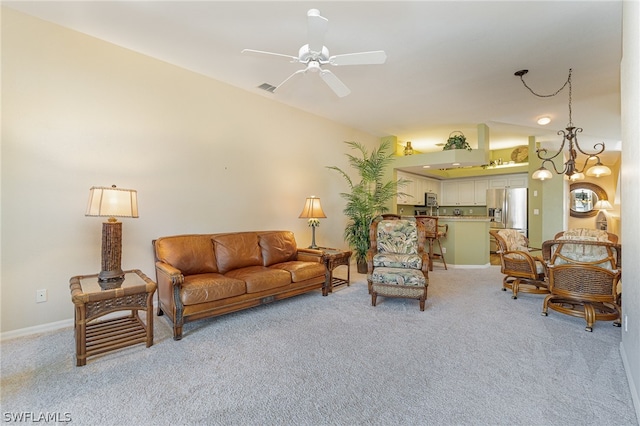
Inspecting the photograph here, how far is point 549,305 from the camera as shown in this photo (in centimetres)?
321

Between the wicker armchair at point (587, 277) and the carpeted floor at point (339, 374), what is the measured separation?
193 mm

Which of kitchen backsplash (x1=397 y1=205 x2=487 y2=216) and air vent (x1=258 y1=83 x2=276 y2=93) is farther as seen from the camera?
kitchen backsplash (x1=397 y1=205 x2=487 y2=216)

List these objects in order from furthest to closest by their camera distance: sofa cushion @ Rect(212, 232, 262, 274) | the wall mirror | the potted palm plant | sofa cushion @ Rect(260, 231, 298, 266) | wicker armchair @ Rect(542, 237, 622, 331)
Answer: the wall mirror → the potted palm plant → sofa cushion @ Rect(260, 231, 298, 266) → sofa cushion @ Rect(212, 232, 262, 274) → wicker armchair @ Rect(542, 237, 622, 331)

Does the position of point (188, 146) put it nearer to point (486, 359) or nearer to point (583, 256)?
point (486, 359)

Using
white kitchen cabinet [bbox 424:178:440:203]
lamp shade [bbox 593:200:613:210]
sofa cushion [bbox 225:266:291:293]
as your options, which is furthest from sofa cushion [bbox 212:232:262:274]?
lamp shade [bbox 593:200:613:210]

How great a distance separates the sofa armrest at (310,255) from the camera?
3.99 metres

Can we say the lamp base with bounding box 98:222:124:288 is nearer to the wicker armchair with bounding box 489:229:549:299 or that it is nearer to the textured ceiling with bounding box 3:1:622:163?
the textured ceiling with bounding box 3:1:622:163

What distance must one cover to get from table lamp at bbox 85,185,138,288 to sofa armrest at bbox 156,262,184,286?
1.11ft

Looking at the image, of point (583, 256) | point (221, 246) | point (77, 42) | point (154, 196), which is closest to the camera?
point (77, 42)

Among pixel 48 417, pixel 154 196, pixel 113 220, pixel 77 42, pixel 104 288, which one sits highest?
pixel 77 42

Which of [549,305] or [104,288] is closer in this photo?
[104,288]

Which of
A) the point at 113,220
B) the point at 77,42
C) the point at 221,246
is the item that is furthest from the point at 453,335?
the point at 77,42

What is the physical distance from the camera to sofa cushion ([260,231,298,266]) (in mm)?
3902

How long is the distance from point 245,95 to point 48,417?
12.7 ft
